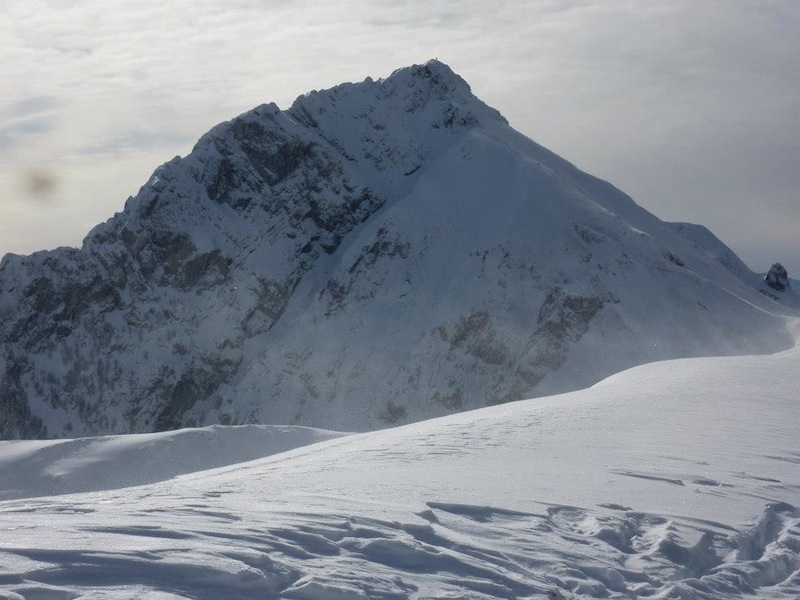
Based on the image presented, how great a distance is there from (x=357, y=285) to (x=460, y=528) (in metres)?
84.5

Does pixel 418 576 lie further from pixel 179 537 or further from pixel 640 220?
pixel 640 220

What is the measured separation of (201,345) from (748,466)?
287 ft

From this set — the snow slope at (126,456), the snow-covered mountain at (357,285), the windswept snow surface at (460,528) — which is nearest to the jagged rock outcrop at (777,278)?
the snow-covered mountain at (357,285)

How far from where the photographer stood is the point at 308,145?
101625 mm

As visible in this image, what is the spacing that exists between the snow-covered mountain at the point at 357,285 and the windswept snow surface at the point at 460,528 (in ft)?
199

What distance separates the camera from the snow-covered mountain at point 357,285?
260ft

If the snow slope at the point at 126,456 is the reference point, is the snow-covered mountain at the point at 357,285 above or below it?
above

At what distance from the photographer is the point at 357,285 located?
91.8 m

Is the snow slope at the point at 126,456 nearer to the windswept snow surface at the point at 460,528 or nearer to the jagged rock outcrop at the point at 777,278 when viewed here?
the windswept snow surface at the point at 460,528

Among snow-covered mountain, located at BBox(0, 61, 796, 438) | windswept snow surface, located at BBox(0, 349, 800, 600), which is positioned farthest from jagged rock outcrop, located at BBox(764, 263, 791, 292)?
windswept snow surface, located at BBox(0, 349, 800, 600)

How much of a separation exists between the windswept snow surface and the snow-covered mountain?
6076 cm

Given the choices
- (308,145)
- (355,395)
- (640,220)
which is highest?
(308,145)

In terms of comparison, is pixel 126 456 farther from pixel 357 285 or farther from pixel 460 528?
pixel 357 285

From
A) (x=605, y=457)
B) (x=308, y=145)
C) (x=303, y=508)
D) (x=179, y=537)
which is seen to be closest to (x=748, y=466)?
(x=605, y=457)
